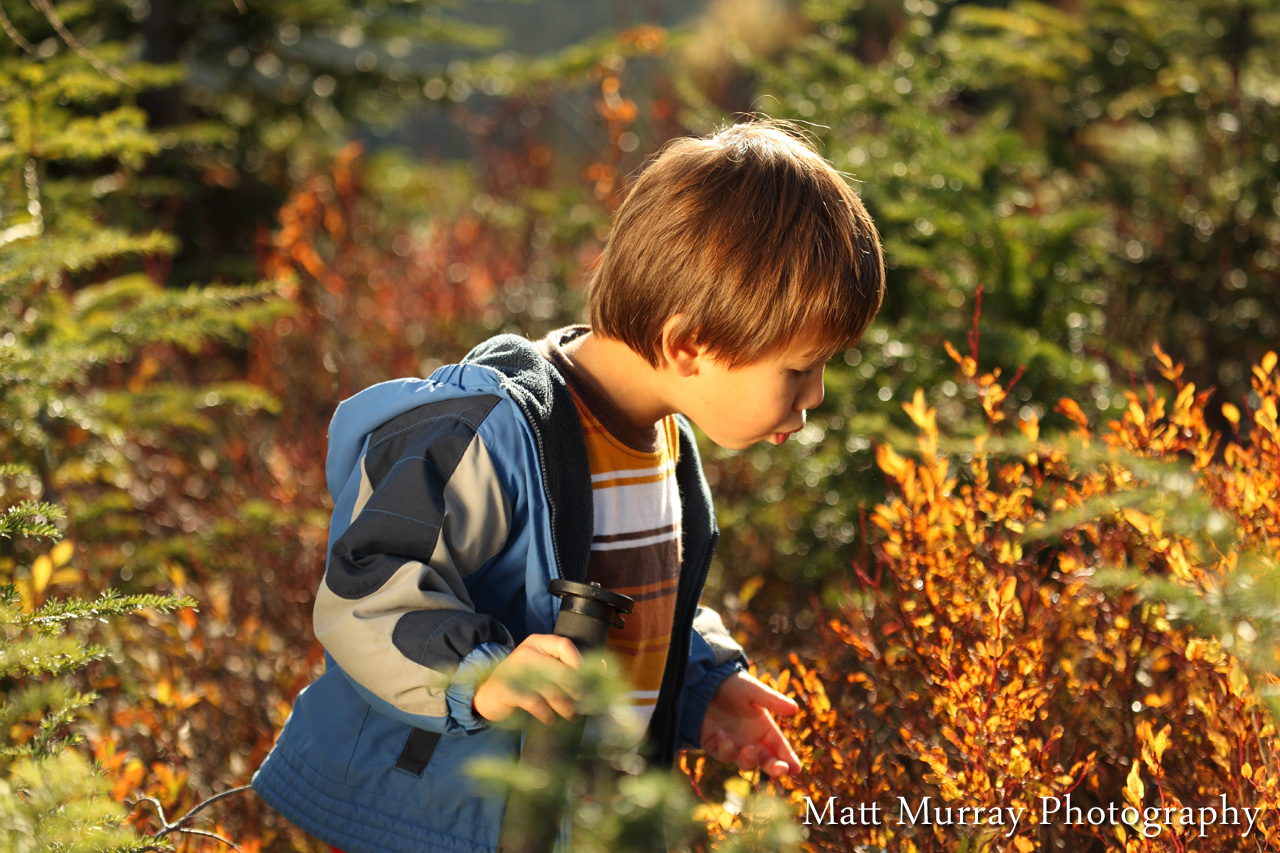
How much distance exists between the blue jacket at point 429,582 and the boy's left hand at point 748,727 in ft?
1.54

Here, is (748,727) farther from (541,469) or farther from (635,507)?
(541,469)

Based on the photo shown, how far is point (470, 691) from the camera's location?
119 centimetres

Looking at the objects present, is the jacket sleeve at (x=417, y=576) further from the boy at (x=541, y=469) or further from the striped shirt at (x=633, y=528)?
the striped shirt at (x=633, y=528)

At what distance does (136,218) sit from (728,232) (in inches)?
158

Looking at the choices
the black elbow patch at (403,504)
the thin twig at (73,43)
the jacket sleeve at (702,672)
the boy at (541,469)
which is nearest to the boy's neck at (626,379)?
the boy at (541,469)

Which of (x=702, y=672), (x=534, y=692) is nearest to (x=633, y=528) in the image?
(x=702, y=672)

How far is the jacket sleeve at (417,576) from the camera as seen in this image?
122 centimetres

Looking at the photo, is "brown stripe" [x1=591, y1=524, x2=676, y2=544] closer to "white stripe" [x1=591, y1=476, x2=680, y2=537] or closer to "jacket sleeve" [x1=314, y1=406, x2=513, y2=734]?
"white stripe" [x1=591, y1=476, x2=680, y2=537]

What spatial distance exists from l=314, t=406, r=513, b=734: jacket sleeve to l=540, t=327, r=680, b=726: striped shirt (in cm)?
24

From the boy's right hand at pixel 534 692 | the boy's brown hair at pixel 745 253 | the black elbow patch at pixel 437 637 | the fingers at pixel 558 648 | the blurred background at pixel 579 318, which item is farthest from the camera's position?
the blurred background at pixel 579 318

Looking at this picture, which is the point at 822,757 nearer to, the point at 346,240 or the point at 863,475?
the point at 863,475

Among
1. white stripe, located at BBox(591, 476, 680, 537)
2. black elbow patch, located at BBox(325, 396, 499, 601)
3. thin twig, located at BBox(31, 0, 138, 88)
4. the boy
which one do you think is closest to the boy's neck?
the boy

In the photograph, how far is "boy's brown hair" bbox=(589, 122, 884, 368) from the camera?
1.41 meters

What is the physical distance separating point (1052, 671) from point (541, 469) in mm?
1101
